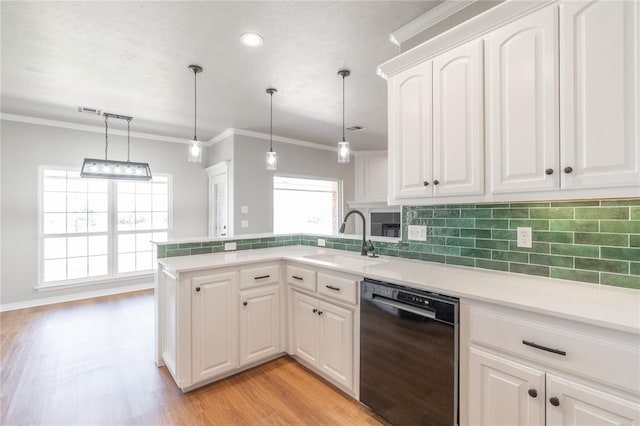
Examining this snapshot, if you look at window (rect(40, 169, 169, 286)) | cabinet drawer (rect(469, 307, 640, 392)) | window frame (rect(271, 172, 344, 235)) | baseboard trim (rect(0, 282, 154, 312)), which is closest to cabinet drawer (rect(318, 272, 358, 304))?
cabinet drawer (rect(469, 307, 640, 392))

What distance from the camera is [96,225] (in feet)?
15.4

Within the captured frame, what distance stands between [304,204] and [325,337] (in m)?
4.09

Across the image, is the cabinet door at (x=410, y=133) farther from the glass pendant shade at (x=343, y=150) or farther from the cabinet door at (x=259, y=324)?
the cabinet door at (x=259, y=324)

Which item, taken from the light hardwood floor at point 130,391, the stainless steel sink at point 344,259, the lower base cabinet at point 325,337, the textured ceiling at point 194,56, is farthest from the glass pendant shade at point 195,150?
the light hardwood floor at point 130,391

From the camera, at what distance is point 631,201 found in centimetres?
138

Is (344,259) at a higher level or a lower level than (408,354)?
higher

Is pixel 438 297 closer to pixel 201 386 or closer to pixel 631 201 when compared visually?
pixel 631 201

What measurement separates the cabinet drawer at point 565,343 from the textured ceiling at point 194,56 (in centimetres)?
196

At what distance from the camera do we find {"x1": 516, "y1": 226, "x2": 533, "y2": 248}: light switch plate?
1675mm

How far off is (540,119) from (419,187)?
2.30 feet

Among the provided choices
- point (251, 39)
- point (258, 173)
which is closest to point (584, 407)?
point (251, 39)

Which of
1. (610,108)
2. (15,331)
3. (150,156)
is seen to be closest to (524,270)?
(610,108)

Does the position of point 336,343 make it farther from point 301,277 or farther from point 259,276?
point 259,276

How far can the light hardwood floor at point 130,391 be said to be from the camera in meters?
1.88
